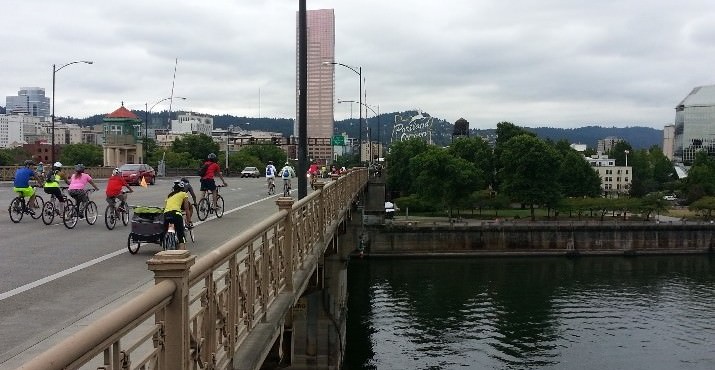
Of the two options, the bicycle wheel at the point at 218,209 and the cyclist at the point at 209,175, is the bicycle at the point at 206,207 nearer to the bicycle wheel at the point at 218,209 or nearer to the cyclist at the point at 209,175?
the bicycle wheel at the point at 218,209

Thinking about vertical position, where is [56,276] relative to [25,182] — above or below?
below

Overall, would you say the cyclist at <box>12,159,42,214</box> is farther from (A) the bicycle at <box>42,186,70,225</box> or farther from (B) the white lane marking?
(B) the white lane marking

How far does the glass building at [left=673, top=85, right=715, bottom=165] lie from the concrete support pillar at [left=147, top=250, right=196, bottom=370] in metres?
195

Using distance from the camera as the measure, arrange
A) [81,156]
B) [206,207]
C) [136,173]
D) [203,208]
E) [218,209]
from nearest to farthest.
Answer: [203,208], [206,207], [218,209], [136,173], [81,156]

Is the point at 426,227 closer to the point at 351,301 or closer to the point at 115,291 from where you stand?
the point at 351,301

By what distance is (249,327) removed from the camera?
6992mm

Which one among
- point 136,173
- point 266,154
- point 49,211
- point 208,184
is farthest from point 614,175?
point 49,211

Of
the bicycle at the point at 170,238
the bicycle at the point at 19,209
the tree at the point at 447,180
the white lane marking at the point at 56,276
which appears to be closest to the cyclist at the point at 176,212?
the bicycle at the point at 170,238

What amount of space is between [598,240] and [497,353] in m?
43.6

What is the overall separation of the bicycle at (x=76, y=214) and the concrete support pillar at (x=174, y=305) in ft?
45.9

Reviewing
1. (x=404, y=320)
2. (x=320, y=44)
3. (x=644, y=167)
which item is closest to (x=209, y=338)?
(x=404, y=320)

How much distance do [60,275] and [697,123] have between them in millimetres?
199533

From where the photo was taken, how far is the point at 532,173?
8662 centimetres

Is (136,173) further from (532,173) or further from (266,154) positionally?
(266,154)
